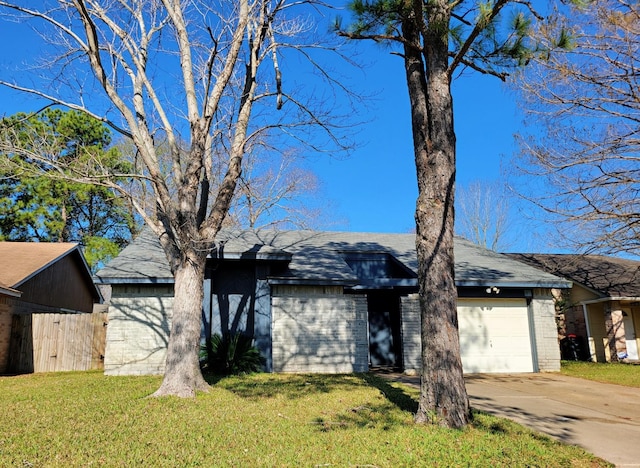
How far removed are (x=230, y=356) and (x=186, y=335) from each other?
123 inches

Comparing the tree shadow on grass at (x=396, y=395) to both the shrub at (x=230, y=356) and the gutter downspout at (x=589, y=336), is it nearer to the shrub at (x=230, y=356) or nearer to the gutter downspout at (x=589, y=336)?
the shrub at (x=230, y=356)

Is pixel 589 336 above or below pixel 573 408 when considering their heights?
above

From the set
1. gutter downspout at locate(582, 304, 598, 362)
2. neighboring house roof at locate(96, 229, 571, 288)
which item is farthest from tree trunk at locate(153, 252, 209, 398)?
gutter downspout at locate(582, 304, 598, 362)

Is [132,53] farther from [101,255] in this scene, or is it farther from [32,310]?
[101,255]

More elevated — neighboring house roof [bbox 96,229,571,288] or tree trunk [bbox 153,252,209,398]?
neighboring house roof [bbox 96,229,571,288]

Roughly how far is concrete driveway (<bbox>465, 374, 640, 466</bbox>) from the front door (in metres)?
6.55

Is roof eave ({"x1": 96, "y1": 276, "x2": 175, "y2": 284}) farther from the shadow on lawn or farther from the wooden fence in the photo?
the shadow on lawn

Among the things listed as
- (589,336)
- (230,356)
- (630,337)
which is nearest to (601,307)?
(589,336)

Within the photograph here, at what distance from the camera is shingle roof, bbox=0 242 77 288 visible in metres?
13.6

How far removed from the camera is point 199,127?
8500 millimetres

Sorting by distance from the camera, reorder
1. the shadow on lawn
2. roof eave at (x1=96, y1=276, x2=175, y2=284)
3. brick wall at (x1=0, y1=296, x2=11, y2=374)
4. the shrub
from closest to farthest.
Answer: the shadow on lawn
the shrub
roof eave at (x1=96, y1=276, x2=175, y2=284)
brick wall at (x1=0, y1=296, x2=11, y2=374)

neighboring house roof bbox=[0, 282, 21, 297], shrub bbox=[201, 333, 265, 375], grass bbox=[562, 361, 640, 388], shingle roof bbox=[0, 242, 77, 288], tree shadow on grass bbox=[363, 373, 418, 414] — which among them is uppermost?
shingle roof bbox=[0, 242, 77, 288]

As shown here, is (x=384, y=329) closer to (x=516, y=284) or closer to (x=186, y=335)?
(x=516, y=284)

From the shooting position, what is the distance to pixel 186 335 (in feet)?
24.9
